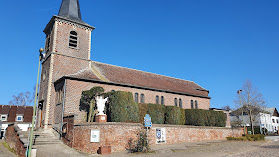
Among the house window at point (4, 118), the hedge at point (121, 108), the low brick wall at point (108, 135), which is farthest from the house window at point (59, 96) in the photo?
the house window at point (4, 118)

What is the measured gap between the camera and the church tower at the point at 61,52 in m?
21.4

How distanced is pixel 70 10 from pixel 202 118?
1944 centimetres

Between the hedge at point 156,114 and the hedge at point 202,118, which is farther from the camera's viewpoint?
the hedge at point 202,118

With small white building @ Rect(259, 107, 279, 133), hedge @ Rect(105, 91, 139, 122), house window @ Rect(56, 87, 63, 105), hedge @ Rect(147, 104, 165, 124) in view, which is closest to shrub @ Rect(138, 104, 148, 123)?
hedge @ Rect(147, 104, 165, 124)

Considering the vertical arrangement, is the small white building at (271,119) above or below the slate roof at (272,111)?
below

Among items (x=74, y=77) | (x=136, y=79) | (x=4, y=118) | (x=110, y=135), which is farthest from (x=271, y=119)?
(x=4, y=118)

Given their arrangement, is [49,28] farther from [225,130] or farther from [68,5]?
[225,130]

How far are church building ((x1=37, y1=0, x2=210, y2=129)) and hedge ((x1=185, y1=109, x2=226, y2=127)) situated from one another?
14.6 ft

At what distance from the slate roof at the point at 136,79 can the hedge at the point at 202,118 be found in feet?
16.4

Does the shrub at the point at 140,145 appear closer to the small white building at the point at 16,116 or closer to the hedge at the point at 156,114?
the hedge at the point at 156,114

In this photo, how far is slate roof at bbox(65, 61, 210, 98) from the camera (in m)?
23.0

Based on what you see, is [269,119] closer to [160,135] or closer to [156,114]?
[156,114]

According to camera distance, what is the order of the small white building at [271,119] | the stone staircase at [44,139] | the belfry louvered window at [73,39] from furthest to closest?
the small white building at [271,119] < the belfry louvered window at [73,39] < the stone staircase at [44,139]

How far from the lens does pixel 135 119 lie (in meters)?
17.9
